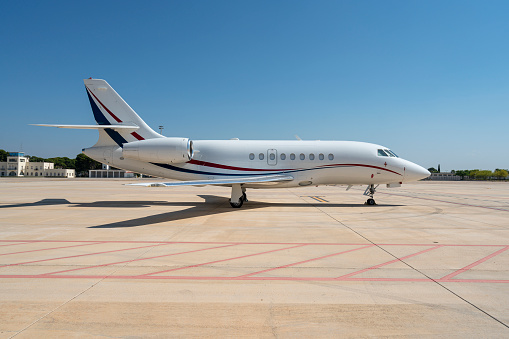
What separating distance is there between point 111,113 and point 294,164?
32.8 ft

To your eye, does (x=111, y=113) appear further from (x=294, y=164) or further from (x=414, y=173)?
(x=414, y=173)

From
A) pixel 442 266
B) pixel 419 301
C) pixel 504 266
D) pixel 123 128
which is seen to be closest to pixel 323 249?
pixel 442 266

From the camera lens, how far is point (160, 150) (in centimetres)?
1558

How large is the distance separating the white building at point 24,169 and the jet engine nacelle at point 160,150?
110511mm

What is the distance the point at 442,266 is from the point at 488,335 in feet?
8.92

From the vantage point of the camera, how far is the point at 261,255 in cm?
647

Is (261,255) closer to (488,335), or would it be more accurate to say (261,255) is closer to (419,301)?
(419,301)

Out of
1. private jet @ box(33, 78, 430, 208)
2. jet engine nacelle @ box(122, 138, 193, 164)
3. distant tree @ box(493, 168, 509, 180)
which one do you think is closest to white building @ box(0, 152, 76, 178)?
private jet @ box(33, 78, 430, 208)

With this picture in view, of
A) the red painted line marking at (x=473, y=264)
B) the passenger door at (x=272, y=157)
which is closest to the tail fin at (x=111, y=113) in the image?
the passenger door at (x=272, y=157)

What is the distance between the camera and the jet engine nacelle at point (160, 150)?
1554 cm

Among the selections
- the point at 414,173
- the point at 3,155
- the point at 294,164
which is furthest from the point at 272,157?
the point at 3,155

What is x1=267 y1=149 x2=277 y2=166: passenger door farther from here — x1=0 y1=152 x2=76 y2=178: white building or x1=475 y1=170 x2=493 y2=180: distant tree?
x1=475 y1=170 x2=493 y2=180: distant tree

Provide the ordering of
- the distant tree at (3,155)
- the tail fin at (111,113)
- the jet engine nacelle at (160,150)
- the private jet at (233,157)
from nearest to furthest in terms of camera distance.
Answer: the jet engine nacelle at (160,150)
the private jet at (233,157)
the tail fin at (111,113)
the distant tree at (3,155)

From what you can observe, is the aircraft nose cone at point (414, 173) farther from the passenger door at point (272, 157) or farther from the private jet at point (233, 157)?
the passenger door at point (272, 157)
